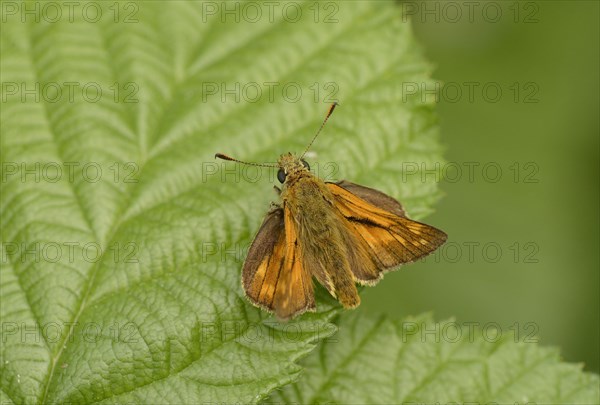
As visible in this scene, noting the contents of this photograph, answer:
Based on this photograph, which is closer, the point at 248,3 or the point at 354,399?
the point at 354,399

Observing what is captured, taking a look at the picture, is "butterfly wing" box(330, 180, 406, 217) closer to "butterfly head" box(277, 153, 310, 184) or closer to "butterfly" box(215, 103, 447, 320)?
"butterfly" box(215, 103, 447, 320)

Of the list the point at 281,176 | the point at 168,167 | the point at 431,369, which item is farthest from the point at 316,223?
the point at 431,369

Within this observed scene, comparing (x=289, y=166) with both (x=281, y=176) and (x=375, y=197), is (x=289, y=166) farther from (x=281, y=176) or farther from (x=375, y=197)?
(x=375, y=197)

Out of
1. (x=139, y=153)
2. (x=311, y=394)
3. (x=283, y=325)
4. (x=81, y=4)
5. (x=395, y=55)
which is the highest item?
(x=395, y=55)

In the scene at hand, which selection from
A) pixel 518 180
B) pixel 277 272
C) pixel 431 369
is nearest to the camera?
pixel 277 272

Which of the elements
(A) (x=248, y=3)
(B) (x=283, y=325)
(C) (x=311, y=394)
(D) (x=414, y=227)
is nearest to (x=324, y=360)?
(C) (x=311, y=394)

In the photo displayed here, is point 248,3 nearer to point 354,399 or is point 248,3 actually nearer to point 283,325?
point 283,325
